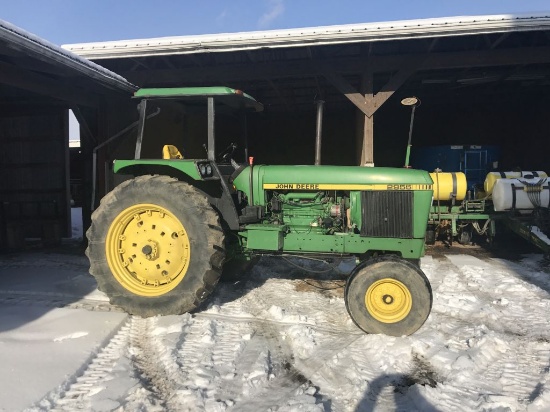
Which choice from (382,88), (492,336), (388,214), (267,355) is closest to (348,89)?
(382,88)

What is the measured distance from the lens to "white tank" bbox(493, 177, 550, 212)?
6082mm

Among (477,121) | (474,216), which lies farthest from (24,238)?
(477,121)

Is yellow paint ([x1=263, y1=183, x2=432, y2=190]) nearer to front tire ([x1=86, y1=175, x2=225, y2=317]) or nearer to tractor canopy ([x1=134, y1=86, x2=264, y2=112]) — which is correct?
front tire ([x1=86, y1=175, x2=225, y2=317])

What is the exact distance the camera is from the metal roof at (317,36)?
499 centimetres

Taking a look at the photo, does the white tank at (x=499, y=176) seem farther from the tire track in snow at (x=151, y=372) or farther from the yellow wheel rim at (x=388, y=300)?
the tire track in snow at (x=151, y=372)

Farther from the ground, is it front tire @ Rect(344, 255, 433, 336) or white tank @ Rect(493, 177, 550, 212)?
white tank @ Rect(493, 177, 550, 212)

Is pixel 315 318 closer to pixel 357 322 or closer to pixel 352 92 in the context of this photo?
pixel 357 322

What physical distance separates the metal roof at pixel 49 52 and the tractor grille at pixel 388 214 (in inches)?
148

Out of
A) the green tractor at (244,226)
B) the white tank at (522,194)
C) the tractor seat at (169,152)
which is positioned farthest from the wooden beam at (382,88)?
the tractor seat at (169,152)

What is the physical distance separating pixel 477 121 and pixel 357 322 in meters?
9.04

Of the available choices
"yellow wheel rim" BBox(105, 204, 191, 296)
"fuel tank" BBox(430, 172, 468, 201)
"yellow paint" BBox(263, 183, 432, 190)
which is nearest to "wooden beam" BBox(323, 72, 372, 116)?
"fuel tank" BBox(430, 172, 468, 201)

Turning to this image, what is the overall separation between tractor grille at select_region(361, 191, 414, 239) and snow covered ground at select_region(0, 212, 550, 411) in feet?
2.77

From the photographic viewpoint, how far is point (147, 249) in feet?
11.4

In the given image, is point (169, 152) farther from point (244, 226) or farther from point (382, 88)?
point (382, 88)
